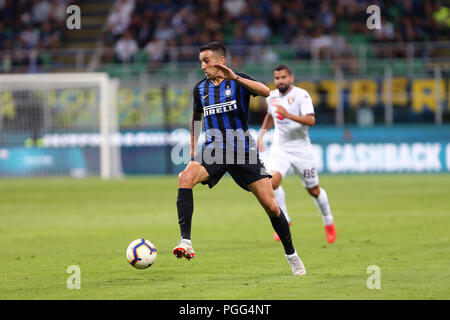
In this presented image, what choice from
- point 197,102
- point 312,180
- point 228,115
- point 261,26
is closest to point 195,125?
point 197,102

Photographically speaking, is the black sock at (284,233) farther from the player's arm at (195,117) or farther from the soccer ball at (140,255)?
the soccer ball at (140,255)

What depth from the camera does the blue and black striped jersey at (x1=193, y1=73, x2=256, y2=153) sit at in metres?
8.52

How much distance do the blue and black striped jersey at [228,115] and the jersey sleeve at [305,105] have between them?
339 cm

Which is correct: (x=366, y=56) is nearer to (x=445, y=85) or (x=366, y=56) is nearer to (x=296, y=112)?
(x=445, y=85)

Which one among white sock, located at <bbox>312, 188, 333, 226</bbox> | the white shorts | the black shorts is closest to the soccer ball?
the black shorts

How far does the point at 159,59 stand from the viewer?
3091 centimetres

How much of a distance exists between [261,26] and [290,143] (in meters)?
19.7

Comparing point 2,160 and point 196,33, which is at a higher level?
point 196,33

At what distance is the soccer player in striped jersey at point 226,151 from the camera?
831 cm

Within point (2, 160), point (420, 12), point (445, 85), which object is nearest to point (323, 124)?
point (445, 85)

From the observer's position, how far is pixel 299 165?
1232 centimetres

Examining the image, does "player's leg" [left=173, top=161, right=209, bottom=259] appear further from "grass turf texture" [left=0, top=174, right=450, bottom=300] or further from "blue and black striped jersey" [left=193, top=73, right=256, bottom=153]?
"grass turf texture" [left=0, top=174, right=450, bottom=300]

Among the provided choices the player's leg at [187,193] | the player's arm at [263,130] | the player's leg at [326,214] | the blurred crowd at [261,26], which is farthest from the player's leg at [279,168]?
the blurred crowd at [261,26]

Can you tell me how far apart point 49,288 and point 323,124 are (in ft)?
68.9
